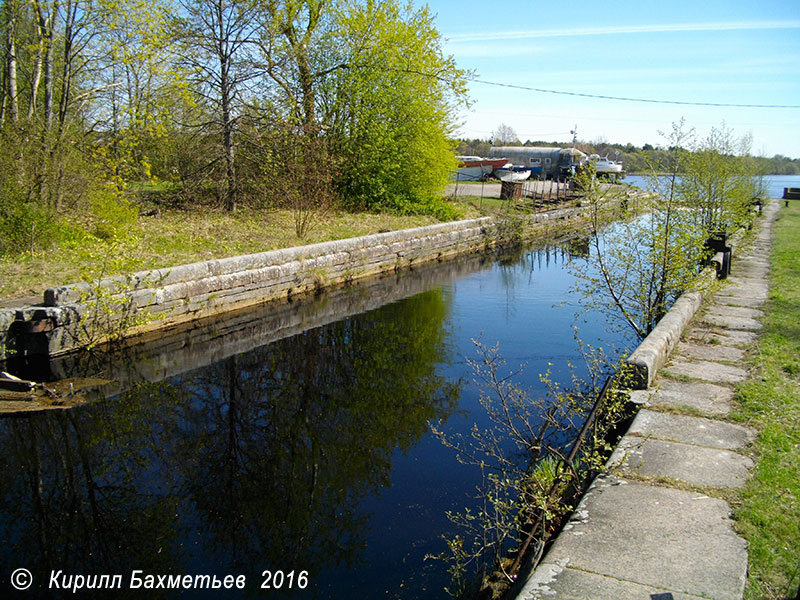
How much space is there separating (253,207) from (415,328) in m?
7.85

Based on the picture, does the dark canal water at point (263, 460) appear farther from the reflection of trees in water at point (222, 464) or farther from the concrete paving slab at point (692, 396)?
the concrete paving slab at point (692, 396)

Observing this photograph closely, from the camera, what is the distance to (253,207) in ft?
53.1

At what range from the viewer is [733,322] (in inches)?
306

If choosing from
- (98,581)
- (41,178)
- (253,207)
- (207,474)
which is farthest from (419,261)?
(98,581)

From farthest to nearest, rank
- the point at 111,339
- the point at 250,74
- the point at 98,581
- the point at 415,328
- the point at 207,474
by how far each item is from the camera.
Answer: the point at 250,74 < the point at 415,328 < the point at 111,339 < the point at 207,474 < the point at 98,581

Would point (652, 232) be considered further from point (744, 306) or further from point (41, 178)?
point (41, 178)

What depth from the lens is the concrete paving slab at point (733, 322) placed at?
24.5ft

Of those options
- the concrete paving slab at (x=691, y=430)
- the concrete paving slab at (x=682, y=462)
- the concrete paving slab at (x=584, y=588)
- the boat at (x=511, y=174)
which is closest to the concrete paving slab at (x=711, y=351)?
the concrete paving slab at (x=691, y=430)

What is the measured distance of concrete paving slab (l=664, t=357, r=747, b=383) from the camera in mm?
5691

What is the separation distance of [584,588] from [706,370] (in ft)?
12.4

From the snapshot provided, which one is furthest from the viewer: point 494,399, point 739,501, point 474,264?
point 474,264

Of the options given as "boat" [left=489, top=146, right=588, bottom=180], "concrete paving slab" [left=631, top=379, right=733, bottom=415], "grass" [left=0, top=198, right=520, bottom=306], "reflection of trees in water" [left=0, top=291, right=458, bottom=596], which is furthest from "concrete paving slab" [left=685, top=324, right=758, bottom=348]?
"boat" [left=489, top=146, right=588, bottom=180]

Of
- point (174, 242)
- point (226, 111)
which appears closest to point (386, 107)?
point (226, 111)

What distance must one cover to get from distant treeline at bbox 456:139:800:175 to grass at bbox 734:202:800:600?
2.77 m
